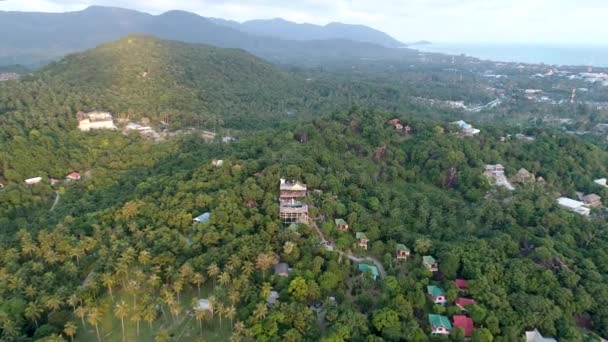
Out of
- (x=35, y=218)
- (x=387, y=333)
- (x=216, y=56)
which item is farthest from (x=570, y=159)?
(x=216, y=56)

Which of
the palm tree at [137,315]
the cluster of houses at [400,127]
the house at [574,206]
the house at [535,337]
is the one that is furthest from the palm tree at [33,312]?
the house at [574,206]

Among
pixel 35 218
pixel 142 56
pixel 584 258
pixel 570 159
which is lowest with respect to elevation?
pixel 35 218

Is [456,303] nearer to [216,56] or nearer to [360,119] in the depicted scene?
[360,119]

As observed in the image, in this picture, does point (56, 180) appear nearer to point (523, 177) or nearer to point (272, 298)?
point (272, 298)

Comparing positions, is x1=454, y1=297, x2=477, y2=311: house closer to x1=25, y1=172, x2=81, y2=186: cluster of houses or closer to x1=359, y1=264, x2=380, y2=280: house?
x1=359, y1=264, x2=380, y2=280: house

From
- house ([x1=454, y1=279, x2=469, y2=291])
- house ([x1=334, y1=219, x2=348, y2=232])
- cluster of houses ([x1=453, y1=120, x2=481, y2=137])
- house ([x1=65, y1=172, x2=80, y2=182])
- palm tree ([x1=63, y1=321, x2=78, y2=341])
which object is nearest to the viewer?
palm tree ([x1=63, y1=321, x2=78, y2=341])

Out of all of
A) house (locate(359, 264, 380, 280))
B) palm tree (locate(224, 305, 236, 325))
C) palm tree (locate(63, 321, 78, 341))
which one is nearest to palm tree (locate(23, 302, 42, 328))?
palm tree (locate(63, 321, 78, 341))

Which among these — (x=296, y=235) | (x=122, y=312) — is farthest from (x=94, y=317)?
(x=296, y=235)
